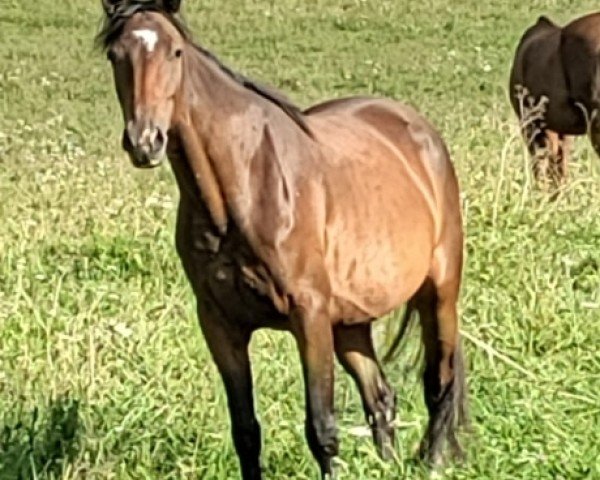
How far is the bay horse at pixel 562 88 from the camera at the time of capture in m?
11.9

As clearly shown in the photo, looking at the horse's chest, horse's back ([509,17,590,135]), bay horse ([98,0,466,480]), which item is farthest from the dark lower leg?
horse's back ([509,17,590,135])

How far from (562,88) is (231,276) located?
782cm

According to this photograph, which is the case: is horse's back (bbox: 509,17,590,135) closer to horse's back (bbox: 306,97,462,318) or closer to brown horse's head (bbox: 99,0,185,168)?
horse's back (bbox: 306,97,462,318)

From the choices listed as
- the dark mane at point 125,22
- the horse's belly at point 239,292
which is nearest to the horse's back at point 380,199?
the horse's belly at point 239,292

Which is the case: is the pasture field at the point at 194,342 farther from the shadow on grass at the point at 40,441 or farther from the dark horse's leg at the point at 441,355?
the dark horse's leg at the point at 441,355

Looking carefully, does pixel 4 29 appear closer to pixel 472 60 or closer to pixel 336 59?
pixel 336 59

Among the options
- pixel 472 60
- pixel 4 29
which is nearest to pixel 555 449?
pixel 472 60

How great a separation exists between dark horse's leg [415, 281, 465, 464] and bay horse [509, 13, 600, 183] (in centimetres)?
551

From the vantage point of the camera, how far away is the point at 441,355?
6.18 metres

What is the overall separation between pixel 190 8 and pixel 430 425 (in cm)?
1949

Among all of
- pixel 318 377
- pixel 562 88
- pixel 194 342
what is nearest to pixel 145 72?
pixel 318 377

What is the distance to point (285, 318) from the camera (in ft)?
A: 16.8

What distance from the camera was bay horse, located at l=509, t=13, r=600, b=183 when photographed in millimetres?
11945

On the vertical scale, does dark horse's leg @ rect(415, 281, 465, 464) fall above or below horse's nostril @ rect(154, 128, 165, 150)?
below
